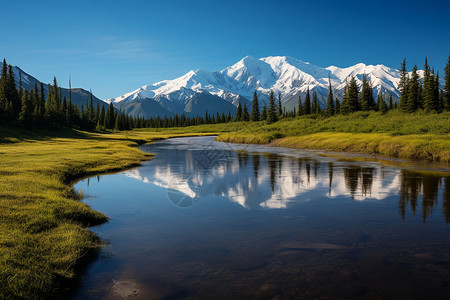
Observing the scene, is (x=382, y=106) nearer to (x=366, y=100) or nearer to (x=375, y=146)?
(x=366, y=100)

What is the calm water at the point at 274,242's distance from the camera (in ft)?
24.1

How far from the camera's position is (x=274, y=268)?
826 centimetres

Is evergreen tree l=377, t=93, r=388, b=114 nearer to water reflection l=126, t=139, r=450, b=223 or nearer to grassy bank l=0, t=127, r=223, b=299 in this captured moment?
water reflection l=126, t=139, r=450, b=223

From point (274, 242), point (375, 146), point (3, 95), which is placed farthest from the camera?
point (3, 95)

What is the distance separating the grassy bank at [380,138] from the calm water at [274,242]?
600 inches

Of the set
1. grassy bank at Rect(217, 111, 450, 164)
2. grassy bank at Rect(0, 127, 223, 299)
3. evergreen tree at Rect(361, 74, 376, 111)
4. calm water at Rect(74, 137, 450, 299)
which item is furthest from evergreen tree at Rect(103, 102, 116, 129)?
grassy bank at Rect(0, 127, 223, 299)

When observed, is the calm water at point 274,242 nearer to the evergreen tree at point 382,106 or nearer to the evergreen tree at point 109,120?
the evergreen tree at point 382,106

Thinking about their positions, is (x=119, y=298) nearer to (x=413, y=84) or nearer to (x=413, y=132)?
(x=413, y=132)

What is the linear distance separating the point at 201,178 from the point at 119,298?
17367 mm

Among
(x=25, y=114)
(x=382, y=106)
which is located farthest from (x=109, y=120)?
(x=382, y=106)

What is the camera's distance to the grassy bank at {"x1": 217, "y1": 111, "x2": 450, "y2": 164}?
3289cm

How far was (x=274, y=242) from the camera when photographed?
10133mm

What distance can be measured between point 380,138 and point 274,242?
40.1 metres

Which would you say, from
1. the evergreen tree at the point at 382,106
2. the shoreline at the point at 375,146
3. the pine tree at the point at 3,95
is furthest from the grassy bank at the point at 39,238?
the evergreen tree at the point at 382,106
